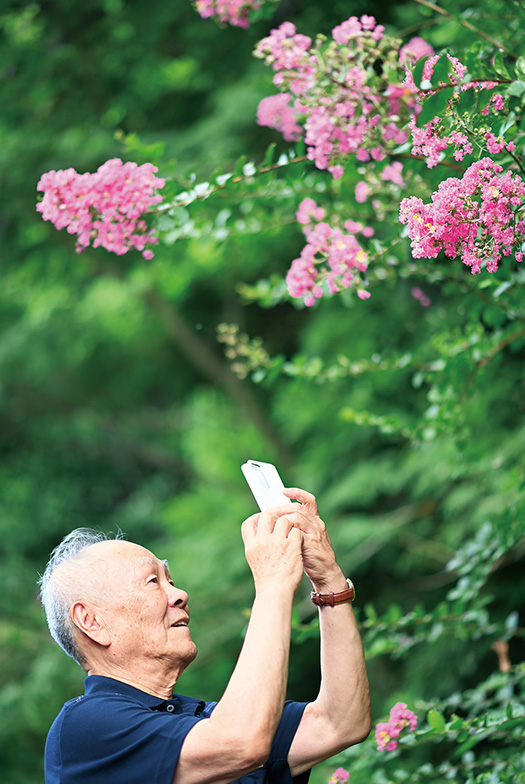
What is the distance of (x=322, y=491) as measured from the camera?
461cm

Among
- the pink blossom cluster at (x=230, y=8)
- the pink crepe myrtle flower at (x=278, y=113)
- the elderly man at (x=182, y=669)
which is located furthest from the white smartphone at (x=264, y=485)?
the pink blossom cluster at (x=230, y=8)

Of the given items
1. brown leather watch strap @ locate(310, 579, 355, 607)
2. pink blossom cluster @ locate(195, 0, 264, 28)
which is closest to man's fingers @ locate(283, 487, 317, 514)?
brown leather watch strap @ locate(310, 579, 355, 607)

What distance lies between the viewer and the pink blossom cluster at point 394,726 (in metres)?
1.59

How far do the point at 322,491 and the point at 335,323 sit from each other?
86 cm

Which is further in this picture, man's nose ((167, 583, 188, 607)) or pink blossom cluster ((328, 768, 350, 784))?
pink blossom cluster ((328, 768, 350, 784))

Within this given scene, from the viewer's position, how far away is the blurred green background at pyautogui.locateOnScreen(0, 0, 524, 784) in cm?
294

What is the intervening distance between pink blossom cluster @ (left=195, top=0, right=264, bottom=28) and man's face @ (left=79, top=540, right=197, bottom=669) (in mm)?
1136

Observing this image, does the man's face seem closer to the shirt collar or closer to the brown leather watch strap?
the shirt collar

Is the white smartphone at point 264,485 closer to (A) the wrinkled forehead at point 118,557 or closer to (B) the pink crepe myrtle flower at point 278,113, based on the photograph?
(A) the wrinkled forehead at point 118,557

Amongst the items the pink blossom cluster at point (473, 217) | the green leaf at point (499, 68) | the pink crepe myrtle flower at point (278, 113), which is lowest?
the pink blossom cluster at point (473, 217)

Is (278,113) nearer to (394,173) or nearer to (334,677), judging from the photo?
(394,173)

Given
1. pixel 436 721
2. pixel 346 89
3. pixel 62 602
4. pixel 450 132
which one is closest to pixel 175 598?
pixel 62 602

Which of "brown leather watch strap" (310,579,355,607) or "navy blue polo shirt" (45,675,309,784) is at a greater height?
"brown leather watch strap" (310,579,355,607)

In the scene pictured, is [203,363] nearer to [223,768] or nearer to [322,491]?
[322,491]
